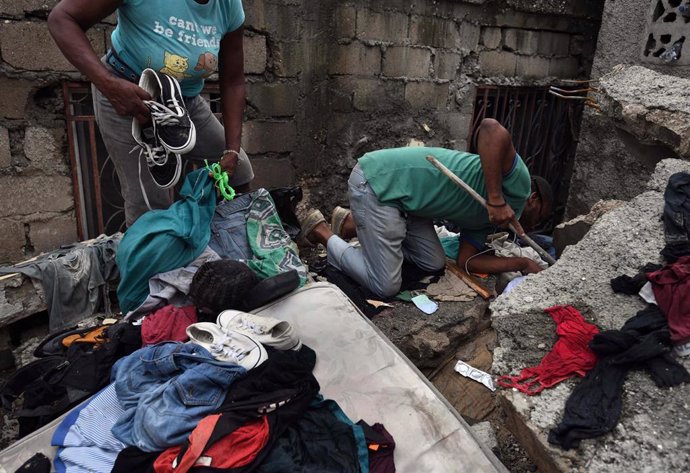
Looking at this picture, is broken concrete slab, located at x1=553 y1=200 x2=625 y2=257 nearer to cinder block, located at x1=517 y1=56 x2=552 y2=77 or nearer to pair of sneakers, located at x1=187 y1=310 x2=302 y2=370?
cinder block, located at x1=517 y1=56 x2=552 y2=77

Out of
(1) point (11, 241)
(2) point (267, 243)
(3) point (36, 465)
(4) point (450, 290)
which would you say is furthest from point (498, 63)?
(3) point (36, 465)

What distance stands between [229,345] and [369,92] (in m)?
3.26

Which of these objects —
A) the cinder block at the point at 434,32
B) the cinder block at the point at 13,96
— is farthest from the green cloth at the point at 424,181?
the cinder block at the point at 13,96

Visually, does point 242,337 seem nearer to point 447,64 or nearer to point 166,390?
point 166,390

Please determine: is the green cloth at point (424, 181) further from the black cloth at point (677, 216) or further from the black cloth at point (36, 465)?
the black cloth at point (36, 465)

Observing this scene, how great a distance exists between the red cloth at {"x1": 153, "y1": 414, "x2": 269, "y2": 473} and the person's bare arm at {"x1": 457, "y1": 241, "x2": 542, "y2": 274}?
96.8 inches

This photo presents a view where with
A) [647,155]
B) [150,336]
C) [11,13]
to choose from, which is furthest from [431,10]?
[150,336]

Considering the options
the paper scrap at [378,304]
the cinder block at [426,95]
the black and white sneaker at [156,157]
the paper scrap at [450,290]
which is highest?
the cinder block at [426,95]

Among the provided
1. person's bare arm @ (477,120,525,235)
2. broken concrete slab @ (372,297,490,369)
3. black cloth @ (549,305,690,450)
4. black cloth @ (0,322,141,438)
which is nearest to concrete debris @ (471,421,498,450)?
broken concrete slab @ (372,297,490,369)

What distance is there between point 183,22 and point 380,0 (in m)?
2.50

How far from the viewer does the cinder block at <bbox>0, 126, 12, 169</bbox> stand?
3.28 metres

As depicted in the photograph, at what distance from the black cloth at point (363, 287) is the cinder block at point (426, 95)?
6.32 ft

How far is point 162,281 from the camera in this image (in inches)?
101

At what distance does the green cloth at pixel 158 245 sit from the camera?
2650 millimetres
